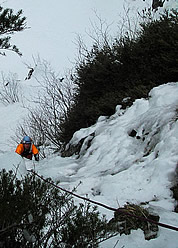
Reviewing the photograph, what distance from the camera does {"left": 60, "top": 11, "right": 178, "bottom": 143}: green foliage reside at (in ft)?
18.3

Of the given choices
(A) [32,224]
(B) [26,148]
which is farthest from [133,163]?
(B) [26,148]

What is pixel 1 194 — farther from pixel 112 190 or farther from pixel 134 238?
pixel 112 190

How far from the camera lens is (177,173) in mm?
2732

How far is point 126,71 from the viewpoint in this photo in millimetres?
6879

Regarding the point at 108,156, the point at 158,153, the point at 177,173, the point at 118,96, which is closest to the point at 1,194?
the point at 177,173

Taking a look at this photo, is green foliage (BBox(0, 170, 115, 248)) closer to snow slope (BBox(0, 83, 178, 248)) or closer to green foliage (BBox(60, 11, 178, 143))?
snow slope (BBox(0, 83, 178, 248))

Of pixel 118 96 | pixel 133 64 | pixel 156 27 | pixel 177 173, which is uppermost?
pixel 156 27

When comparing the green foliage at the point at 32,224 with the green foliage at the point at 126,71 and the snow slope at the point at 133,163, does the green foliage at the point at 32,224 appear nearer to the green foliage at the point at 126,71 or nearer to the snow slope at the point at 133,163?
the snow slope at the point at 133,163

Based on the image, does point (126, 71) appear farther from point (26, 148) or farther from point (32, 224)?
point (32, 224)

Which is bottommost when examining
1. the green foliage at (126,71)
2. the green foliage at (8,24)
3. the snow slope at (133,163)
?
the snow slope at (133,163)

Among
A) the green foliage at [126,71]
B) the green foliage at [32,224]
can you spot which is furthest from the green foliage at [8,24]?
the green foliage at [32,224]

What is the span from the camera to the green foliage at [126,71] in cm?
557

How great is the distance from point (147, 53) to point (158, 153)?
384cm

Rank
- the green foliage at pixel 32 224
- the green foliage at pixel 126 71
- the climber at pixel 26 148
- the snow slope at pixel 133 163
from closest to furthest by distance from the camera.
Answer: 1. the green foliage at pixel 32 224
2. the snow slope at pixel 133 163
3. the green foliage at pixel 126 71
4. the climber at pixel 26 148
